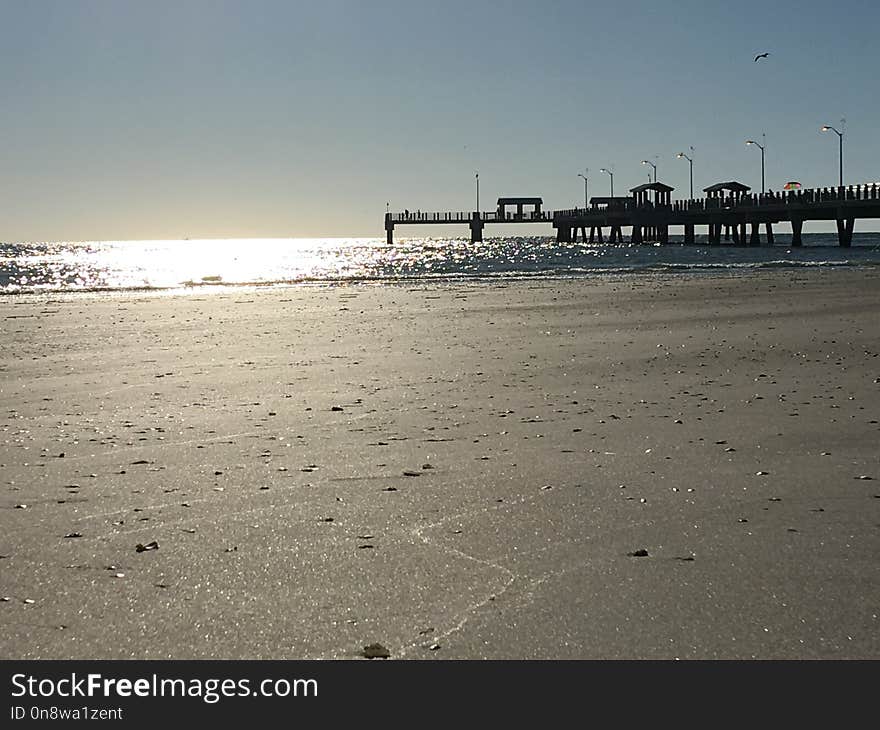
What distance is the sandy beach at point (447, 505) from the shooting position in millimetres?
3691

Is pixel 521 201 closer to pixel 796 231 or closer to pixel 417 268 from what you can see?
pixel 796 231

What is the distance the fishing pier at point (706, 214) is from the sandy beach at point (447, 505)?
59972 mm

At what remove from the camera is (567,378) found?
1007 cm

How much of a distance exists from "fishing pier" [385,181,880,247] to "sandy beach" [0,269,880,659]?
59972mm

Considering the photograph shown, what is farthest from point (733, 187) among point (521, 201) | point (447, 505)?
point (447, 505)

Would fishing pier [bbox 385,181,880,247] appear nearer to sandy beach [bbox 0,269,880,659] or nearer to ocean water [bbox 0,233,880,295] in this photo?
ocean water [bbox 0,233,880,295]

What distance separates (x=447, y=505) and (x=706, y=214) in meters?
89.9

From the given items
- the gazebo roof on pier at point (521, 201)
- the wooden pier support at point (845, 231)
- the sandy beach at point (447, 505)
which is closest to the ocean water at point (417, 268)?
the wooden pier support at point (845, 231)

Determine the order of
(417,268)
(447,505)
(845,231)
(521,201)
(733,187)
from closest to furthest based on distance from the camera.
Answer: (447,505), (417,268), (845,231), (733,187), (521,201)

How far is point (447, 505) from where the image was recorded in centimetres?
534

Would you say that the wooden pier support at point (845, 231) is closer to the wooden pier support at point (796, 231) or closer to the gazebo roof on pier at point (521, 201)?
the wooden pier support at point (796, 231)

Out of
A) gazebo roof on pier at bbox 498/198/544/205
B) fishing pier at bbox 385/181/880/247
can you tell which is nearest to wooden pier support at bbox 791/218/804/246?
fishing pier at bbox 385/181/880/247
